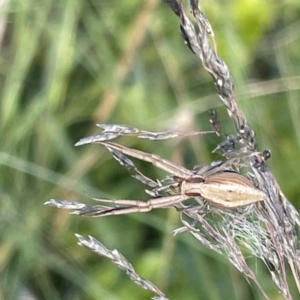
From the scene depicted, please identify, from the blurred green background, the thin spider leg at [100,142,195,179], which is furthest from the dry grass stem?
the blurred green background

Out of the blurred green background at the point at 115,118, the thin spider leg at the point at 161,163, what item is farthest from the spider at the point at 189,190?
the blurred green background at the point at 115,118

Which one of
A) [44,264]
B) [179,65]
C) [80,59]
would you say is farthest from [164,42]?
[44,264]

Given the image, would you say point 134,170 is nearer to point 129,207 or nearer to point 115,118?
point 129,207

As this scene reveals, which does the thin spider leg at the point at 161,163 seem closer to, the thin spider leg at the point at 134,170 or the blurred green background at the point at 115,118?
the thin spider leg at the point at 134,170

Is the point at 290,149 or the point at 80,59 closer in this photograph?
the point at 290,149

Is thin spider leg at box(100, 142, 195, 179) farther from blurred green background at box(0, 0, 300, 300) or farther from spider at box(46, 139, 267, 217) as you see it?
blurred green background at box(0, 0, 300, 300)

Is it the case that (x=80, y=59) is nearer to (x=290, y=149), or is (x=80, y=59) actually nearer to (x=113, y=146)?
(x=290, y=149)

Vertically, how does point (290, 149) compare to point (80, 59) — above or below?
below

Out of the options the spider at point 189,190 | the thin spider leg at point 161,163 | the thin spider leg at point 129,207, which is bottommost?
the thin spider leg at point 129,207
